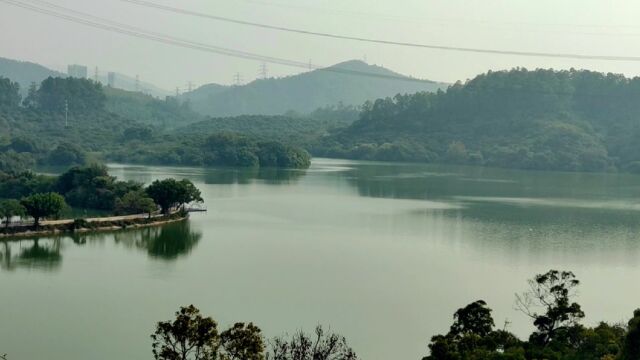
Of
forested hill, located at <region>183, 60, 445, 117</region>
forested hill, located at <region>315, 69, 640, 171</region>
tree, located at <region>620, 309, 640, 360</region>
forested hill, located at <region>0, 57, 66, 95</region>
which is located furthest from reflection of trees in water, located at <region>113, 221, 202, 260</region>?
forested hill, located at <region>0, 57, 66, 95</region>

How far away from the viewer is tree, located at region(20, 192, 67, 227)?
59.4ft

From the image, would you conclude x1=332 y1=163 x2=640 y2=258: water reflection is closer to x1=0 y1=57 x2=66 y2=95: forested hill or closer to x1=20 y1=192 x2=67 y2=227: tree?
x1=20 y1=192 x2=67 y2=227: tree

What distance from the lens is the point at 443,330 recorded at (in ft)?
36.7

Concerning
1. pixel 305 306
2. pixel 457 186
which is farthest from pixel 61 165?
pixel 305 306

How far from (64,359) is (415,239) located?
10785 millimetres

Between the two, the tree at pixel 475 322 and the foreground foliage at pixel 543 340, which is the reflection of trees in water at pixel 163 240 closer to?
the tree at pixel 475 322

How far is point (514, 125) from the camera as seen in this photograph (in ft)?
172

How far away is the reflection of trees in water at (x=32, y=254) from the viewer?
14823 millimetres

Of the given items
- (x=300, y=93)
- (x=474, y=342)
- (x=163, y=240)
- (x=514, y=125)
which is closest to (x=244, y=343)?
(x=474, y=342)

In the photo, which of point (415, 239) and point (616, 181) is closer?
point (415, 239)

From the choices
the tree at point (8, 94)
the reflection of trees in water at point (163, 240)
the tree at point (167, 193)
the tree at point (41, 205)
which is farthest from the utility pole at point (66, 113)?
the tree at point (41, 205)

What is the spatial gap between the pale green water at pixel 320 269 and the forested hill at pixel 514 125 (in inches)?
765

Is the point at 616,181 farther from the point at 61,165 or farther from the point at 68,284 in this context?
the point at 68,284

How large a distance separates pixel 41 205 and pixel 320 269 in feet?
23.2
